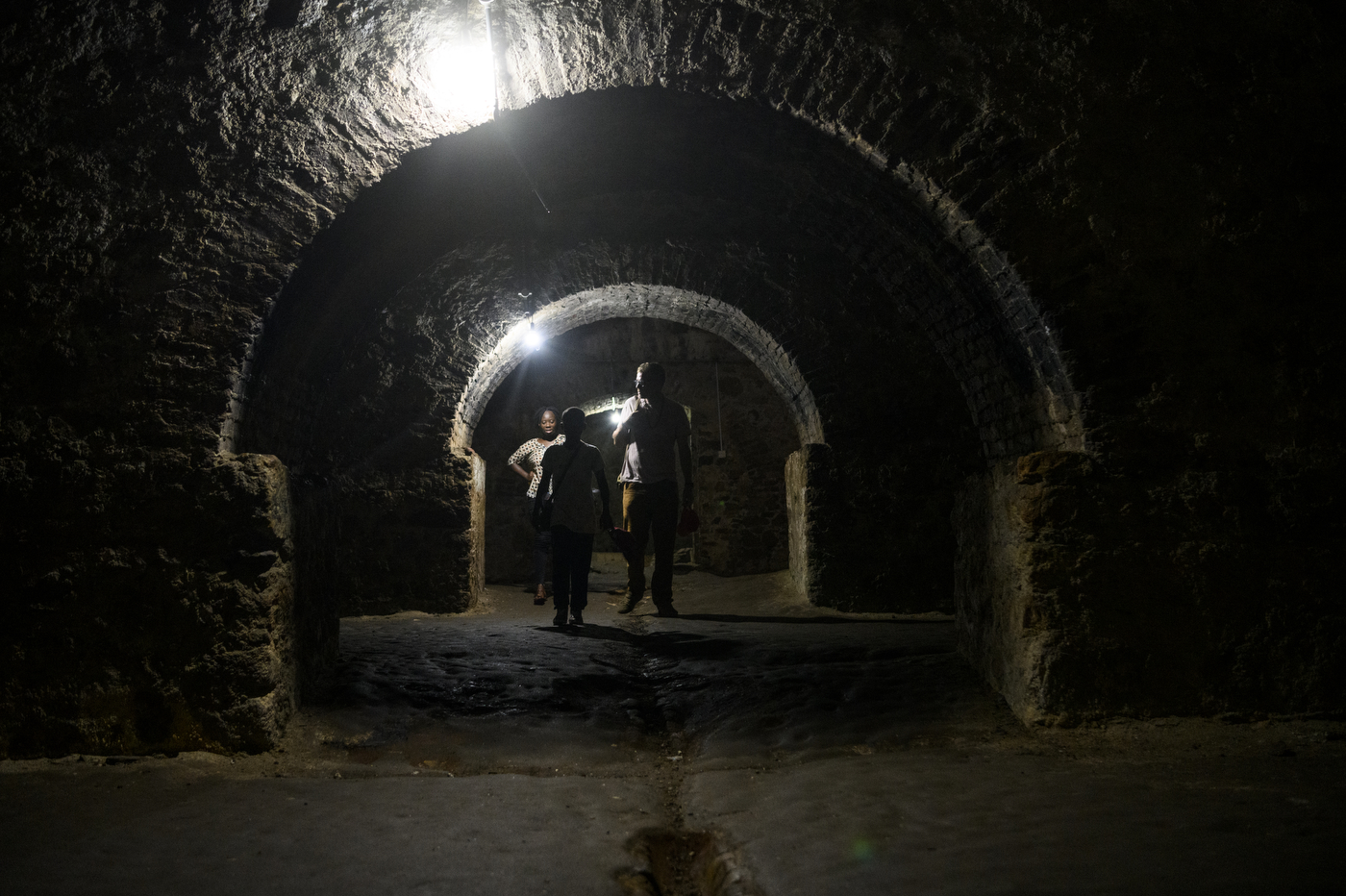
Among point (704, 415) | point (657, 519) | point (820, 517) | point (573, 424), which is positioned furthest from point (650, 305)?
Answer: point (704, 415)

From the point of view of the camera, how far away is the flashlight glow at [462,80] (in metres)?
3.01

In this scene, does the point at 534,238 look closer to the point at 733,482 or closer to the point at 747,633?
the point at 747,633

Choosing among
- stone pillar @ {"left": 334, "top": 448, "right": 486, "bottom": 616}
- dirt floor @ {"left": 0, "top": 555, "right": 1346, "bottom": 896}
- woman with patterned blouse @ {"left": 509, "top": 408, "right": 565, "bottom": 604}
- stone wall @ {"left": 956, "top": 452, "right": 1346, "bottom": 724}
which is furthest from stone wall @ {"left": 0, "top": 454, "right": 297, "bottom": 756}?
woman with patterned blouse @ {"left": 509, "top": 408, "right": 565, "bottom": 604}

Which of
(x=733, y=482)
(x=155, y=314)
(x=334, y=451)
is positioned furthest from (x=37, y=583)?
(x=733, y=482)

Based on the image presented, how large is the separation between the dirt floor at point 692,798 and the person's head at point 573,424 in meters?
2.13

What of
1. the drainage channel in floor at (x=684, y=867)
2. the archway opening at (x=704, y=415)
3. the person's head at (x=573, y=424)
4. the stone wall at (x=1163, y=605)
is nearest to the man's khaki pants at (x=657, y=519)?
the person's head at (x=573, y=424)

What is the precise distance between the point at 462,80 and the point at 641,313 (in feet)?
15.6

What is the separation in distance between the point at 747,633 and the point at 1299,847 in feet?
11.6

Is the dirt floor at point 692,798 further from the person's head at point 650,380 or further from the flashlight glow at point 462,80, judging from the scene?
the person's head at point 650,380

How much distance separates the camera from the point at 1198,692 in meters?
2.87

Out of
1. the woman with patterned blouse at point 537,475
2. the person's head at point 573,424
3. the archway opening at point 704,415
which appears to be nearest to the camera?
the person's head at point 573,424

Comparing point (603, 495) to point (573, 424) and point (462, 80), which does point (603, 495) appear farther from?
point (462, 80)

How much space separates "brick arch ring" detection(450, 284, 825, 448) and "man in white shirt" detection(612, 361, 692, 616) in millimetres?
769

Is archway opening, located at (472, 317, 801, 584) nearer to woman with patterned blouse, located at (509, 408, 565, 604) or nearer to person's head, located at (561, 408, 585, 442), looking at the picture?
woman with patterned blouse, located at (509, 408, 565, 604)
